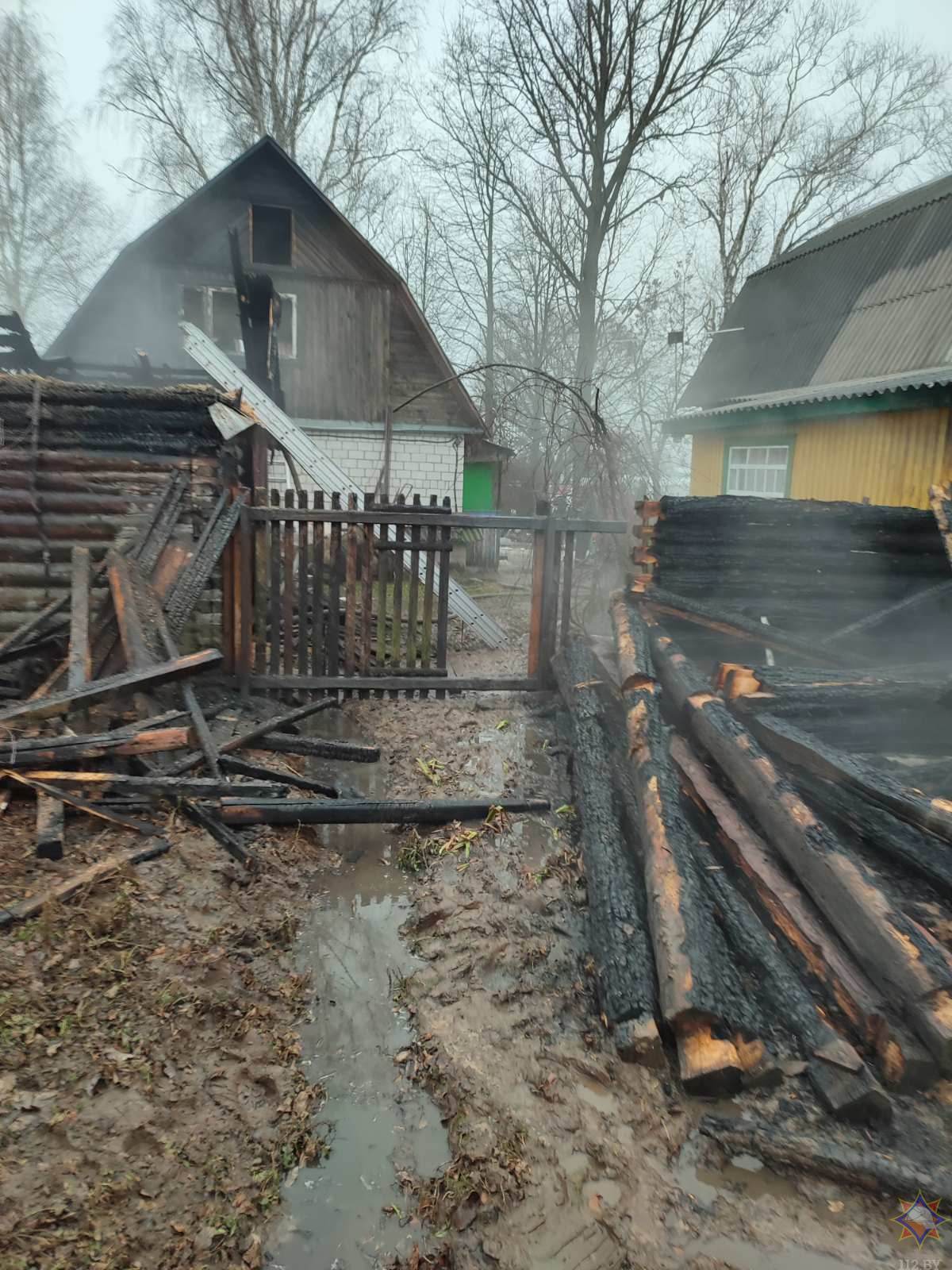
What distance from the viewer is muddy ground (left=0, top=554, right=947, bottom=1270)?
220 centimetres

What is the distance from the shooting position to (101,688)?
15.1ft

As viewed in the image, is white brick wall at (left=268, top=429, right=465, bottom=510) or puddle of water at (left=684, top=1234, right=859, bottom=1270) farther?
white brick wall at (left=268, top=429, right=465, bottom=510)

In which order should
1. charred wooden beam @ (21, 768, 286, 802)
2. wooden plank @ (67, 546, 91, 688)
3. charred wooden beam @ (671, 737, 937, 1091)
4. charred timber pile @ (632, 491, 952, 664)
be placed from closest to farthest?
1. charred wooden beam @ (671, 737, 937, 1091)
2. charred wooden beam @ (21, 768, 286, 802)
3. wooden plank @ (67, 546, 91, 688)
4. charred timber pile @ (632, 491, 952, 664)

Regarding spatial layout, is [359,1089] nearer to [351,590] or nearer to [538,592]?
[351,590]

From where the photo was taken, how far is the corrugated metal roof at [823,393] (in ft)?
33.4

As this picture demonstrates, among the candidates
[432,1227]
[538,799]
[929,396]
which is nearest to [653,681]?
[538,799]

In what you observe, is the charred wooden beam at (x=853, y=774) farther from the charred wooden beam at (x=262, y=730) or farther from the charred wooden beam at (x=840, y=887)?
the charred wooden beam at (x=262, y=730)

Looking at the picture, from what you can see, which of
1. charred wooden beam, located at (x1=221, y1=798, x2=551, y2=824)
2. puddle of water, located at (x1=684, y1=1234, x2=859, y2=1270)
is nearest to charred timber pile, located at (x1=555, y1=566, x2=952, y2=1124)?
puddle of water, located at (x1=684, y1=1234, x2=859, y2=1270)

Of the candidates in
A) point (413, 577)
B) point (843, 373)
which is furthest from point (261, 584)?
point (843, 373)

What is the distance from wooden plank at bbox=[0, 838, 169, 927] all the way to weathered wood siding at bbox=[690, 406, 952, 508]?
9.07m

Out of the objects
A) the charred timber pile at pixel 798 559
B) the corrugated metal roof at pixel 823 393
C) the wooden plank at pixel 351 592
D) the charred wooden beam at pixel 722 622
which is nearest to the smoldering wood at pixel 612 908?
the charred wooden beam at pixel 722 622

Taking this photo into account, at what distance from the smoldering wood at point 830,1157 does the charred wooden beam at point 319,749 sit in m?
3.54

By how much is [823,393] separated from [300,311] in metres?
9.92

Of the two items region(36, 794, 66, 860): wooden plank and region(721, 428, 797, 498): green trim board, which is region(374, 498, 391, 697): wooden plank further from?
Answer: region(721, 428, 797, 498): green trim board
